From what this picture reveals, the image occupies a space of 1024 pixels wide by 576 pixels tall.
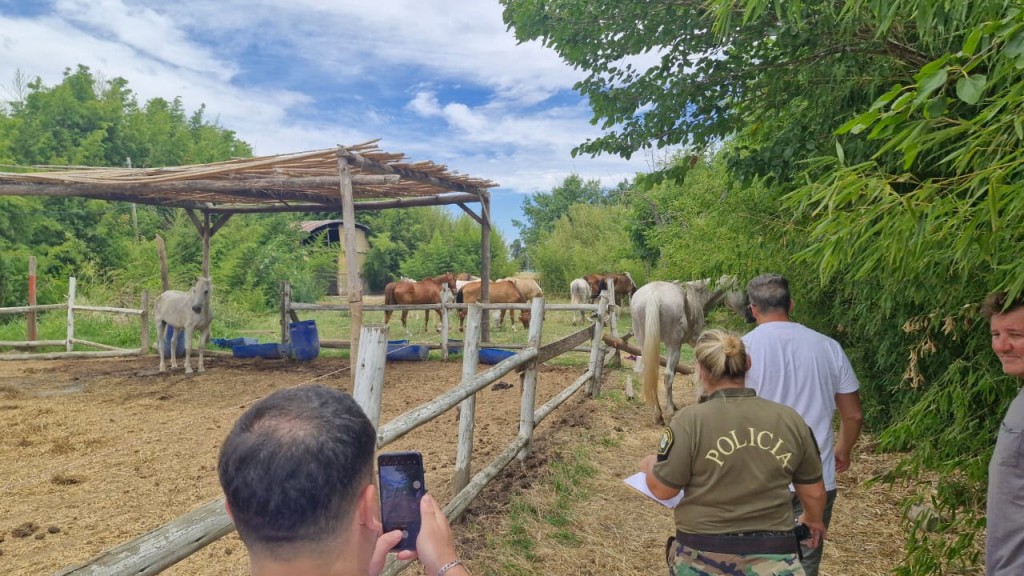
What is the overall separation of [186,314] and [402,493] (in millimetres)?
9449

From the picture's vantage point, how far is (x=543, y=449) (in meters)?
5.08

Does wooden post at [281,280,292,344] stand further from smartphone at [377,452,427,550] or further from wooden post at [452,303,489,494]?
smartphone at [377,452,427,550]

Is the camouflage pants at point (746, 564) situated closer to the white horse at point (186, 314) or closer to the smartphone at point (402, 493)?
the smartphone at point (402, 493)

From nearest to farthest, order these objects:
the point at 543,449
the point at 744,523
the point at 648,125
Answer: the point at 744,523 → the point at 648,125 → the point at 543,449

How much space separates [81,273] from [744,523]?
63.5 feet

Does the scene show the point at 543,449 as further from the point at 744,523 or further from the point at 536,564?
the point at 744,523

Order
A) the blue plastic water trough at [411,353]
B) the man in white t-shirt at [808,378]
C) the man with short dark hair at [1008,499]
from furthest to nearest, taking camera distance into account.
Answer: the blue plastic water trough at [411,353] → the man in white t-shirt at [808,378] → the man with short dark hair at [1008,499]

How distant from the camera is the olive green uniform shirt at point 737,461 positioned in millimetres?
1753

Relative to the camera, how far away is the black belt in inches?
69.3

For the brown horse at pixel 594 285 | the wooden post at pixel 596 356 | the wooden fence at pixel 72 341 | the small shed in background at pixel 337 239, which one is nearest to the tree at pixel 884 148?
the wooden post at pixel 596 356

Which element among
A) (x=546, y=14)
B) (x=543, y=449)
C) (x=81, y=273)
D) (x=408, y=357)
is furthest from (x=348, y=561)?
(x=81, y=273)

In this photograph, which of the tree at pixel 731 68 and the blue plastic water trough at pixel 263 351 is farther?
the blue plastic water trough at pixel 263 351

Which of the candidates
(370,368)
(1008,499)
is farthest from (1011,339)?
(370,368)

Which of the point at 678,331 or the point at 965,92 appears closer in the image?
the point at 965,92
